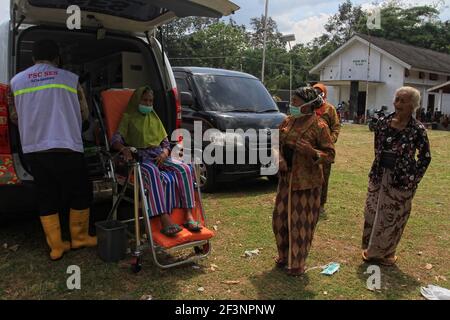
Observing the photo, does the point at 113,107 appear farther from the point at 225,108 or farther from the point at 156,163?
the point at 225,108

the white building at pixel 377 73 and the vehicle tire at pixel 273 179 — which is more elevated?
the white building at pixel 377 73

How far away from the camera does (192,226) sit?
402 centimetres

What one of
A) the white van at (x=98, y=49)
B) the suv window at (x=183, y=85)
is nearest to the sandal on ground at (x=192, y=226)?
the white van at (x=98, y=49)

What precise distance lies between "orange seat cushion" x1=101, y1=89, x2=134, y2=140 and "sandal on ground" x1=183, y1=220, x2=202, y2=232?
47.7 inches

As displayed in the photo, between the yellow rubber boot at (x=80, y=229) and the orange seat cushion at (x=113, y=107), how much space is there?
812 millimetres

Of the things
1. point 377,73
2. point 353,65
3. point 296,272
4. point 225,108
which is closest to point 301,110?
point 296,272

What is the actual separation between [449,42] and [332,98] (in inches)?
767

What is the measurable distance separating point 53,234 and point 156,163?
1.15 meters

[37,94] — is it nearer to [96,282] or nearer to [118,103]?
[118,103]

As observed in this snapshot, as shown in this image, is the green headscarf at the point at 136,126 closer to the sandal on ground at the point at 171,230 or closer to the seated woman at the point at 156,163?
the seated woman at the point at 156,163

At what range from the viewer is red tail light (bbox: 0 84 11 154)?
383cm

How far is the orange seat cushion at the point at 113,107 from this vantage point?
4484mm
